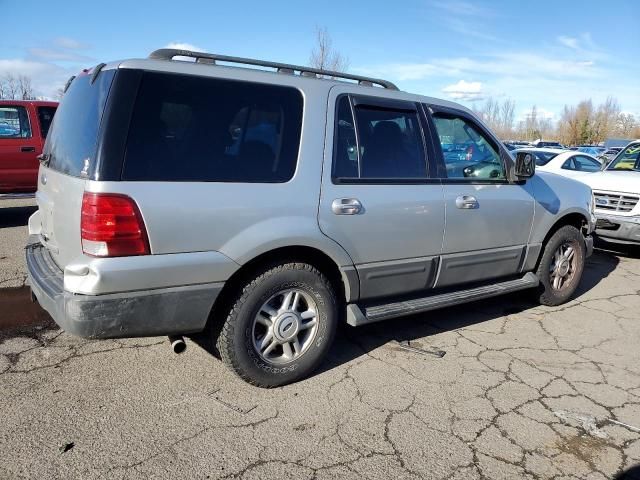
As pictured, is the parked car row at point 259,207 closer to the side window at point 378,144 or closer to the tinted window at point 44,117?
the side window at point 378,144

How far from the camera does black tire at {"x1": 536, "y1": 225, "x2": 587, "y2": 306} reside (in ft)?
15.6

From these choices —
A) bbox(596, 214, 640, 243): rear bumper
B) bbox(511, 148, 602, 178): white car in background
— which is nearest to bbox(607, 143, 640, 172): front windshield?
bbox(596, 214, 640, 243): rear bumper

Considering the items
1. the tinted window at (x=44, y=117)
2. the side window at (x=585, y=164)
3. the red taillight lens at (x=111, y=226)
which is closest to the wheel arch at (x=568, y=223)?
the red taillight lens at (x=111, y=226)

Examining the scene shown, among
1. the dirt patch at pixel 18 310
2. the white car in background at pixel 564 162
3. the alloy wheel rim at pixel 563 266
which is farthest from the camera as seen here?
the white car in background at pixel 564 162

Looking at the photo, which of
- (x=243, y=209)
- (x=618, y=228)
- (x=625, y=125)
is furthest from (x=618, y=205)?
(x=625, y=125)

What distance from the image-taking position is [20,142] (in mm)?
8188

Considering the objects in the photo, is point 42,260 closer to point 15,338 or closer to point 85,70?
point 15,338

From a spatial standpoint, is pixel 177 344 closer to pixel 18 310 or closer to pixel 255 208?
pixel 255 208

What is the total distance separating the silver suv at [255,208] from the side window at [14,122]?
5.64m

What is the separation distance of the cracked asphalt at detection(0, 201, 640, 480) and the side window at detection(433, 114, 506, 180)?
54.2 inches

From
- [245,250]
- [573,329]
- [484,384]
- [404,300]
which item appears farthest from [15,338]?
[573,329]

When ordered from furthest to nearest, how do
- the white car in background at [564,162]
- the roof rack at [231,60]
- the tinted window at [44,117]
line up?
1. the white car in background at [564,162]
2. the tinted window at [44,117]
3. the roof rack at [231,60]

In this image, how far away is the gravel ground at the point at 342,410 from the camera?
8.18 ft

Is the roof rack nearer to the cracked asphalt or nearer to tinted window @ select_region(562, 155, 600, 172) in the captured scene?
the cracked asphalt
